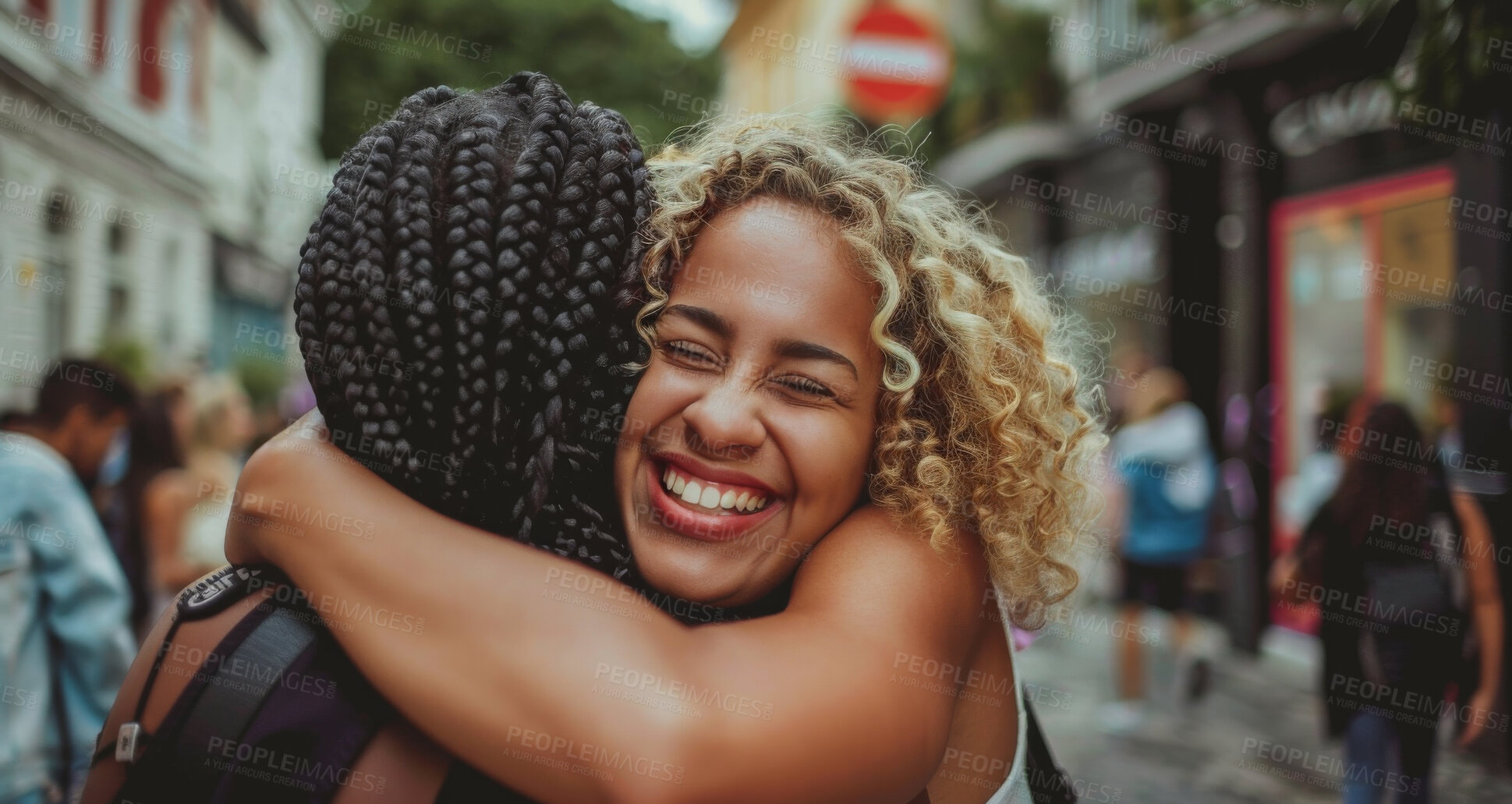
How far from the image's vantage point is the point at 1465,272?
6.63 metres

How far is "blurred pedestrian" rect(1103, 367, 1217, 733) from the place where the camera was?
759 centimetres

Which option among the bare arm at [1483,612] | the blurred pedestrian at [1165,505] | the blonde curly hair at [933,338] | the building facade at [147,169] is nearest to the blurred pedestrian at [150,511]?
the building facade at [147,169]

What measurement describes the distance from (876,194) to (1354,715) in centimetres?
411

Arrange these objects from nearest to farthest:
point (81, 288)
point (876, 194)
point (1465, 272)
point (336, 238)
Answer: point (336, 238), point (876, 194), point (1465, 272), point (81, 288)

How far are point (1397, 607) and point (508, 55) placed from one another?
Result: 2022 cm

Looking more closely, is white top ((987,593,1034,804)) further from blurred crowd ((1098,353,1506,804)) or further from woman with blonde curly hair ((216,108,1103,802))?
blurred crowd ((1098,353,1506,804))

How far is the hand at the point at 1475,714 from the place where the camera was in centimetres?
405

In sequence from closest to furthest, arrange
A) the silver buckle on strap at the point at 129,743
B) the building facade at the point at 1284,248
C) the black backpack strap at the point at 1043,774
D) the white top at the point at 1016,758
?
the silver buckle on strap at the point at 129,743 < the white top at the point at 1016,758 < the black backpack strap at the point at 1043,774 < the building facade at the point at 1284,248

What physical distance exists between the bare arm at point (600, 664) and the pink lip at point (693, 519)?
160 mm

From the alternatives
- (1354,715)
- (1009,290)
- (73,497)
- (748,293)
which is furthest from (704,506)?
(1354,715)

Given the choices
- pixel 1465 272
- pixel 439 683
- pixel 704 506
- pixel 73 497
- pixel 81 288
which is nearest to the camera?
pixel 439 683

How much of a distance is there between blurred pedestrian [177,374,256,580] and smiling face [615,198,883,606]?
13.1 ft

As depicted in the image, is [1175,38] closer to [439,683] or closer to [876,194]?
[876,194]

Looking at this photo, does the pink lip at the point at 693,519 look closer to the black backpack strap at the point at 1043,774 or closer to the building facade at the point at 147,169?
the black backpack strap at the point at 1043,774
